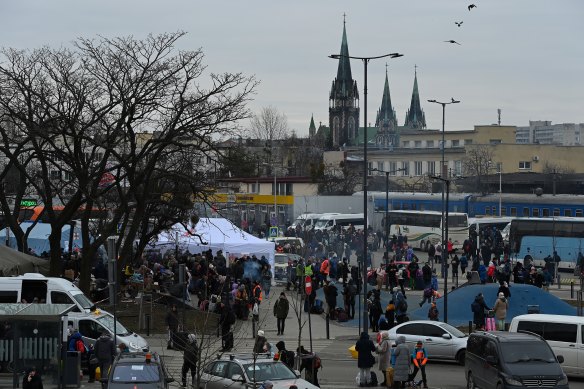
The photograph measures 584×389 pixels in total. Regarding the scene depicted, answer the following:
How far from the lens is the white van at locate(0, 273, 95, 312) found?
30516 millimetres

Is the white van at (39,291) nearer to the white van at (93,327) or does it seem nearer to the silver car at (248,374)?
the white van at (93,327)

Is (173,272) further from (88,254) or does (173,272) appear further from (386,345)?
(386,345)

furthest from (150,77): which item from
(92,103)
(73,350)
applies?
(73,350)

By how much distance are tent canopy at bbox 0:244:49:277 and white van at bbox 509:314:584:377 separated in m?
16.9

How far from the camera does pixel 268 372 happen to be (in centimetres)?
2152

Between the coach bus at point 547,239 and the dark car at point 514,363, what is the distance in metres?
38.8

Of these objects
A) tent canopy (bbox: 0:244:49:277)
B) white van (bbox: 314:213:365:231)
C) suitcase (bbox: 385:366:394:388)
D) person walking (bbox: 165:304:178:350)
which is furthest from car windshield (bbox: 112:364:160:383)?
white van (bbox: 314:213:365:231)

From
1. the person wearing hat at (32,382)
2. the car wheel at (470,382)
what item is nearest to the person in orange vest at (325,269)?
the car wheel at (470,382)

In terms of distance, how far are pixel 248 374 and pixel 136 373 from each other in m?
2.16

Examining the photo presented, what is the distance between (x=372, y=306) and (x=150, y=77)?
1097 centimetres

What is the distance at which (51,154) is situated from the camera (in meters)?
37.9

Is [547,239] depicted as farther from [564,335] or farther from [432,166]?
[432,166]

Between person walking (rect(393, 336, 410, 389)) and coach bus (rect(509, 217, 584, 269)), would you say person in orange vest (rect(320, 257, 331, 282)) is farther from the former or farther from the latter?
person walking (rect(393, 336, 410, 389))

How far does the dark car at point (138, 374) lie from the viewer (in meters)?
21.0
